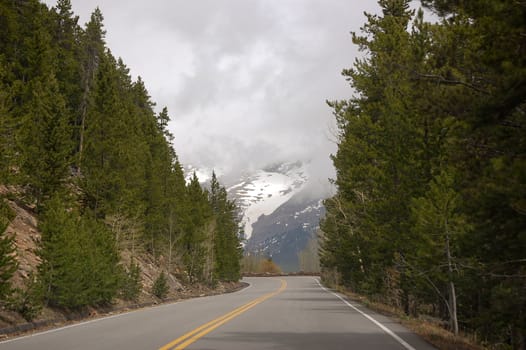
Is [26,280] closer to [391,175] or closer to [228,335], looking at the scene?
[228,335]

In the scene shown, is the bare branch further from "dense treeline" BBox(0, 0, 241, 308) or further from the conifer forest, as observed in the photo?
"dense treeline" BBox(0, 0, 241, 308)

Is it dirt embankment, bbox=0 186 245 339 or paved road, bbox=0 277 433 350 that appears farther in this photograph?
dirt embankment, bbox=0 186 245 339

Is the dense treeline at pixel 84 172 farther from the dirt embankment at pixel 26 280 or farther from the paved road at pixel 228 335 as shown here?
the paved road at pixel 228 335

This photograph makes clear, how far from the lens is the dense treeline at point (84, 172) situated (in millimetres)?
17156

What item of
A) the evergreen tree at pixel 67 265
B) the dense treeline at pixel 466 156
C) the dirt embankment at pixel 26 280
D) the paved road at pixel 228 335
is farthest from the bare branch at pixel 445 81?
the evergreen tree at pixel 67 265

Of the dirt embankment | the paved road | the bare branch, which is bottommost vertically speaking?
the paved road

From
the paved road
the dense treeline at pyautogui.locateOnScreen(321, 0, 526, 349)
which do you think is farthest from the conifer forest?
the paved road

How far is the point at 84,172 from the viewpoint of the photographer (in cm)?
3231

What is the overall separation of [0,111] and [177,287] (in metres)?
29.2

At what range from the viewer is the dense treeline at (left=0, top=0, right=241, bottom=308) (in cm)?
1716

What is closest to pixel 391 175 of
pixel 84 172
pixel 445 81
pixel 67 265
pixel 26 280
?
pixel 445 81

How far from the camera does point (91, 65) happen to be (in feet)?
163

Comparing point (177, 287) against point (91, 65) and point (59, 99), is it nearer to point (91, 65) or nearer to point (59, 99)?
point (59, 99)

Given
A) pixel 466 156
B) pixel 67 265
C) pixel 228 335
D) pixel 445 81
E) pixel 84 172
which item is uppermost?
pixel 84 172
